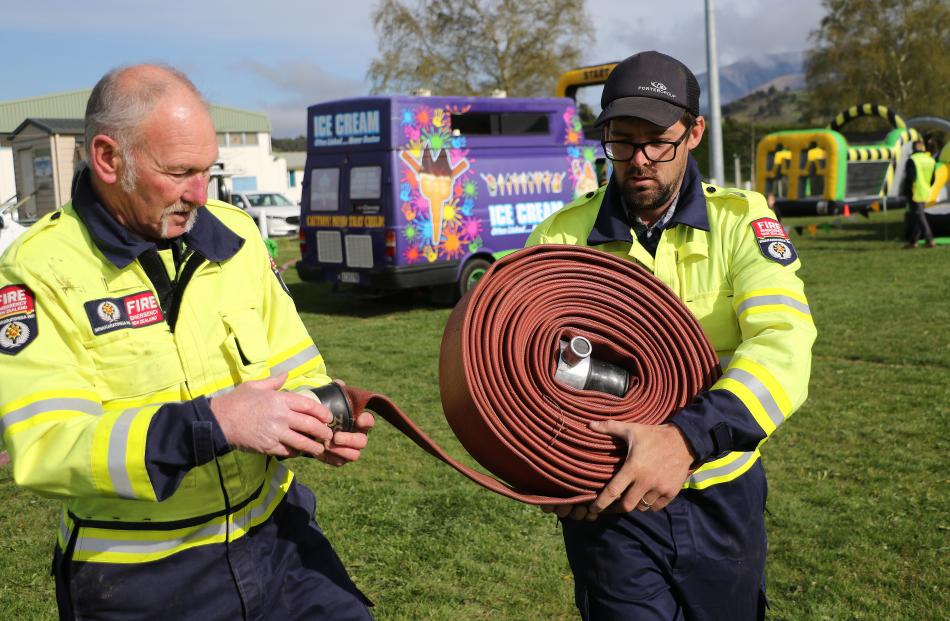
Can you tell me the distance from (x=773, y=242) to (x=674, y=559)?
0.85 m

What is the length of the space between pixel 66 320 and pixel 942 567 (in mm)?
3719

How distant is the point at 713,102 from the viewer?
19375 mm

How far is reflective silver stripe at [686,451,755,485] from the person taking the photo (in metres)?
2.20

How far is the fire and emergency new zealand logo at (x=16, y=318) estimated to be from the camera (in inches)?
68.9

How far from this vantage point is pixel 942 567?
3.76 m

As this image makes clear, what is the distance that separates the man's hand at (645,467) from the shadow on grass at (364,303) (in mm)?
9896

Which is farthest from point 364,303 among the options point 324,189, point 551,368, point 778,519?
point 551,368

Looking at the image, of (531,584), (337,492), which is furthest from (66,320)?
(337,492)

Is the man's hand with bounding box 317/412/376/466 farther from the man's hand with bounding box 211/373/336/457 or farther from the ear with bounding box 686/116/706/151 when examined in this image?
the ear with bounding box 686/116/706/151

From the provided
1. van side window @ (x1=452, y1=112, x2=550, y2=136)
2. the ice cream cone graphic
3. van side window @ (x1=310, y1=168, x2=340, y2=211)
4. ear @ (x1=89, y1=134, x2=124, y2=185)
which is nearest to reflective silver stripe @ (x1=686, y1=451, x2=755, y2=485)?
ear @ (x1=89, y1=134, x2=124, y2=185)

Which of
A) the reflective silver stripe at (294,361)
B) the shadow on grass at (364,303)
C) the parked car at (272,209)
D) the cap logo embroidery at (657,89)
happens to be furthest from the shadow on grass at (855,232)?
the reflective silver stripe at (294,361)

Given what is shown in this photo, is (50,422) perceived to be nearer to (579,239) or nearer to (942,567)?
(579,239)

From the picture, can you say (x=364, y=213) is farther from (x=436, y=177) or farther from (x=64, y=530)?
(x=64, y=530)

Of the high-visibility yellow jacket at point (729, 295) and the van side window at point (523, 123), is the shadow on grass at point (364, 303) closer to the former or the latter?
the van side window at point (523, 123)
